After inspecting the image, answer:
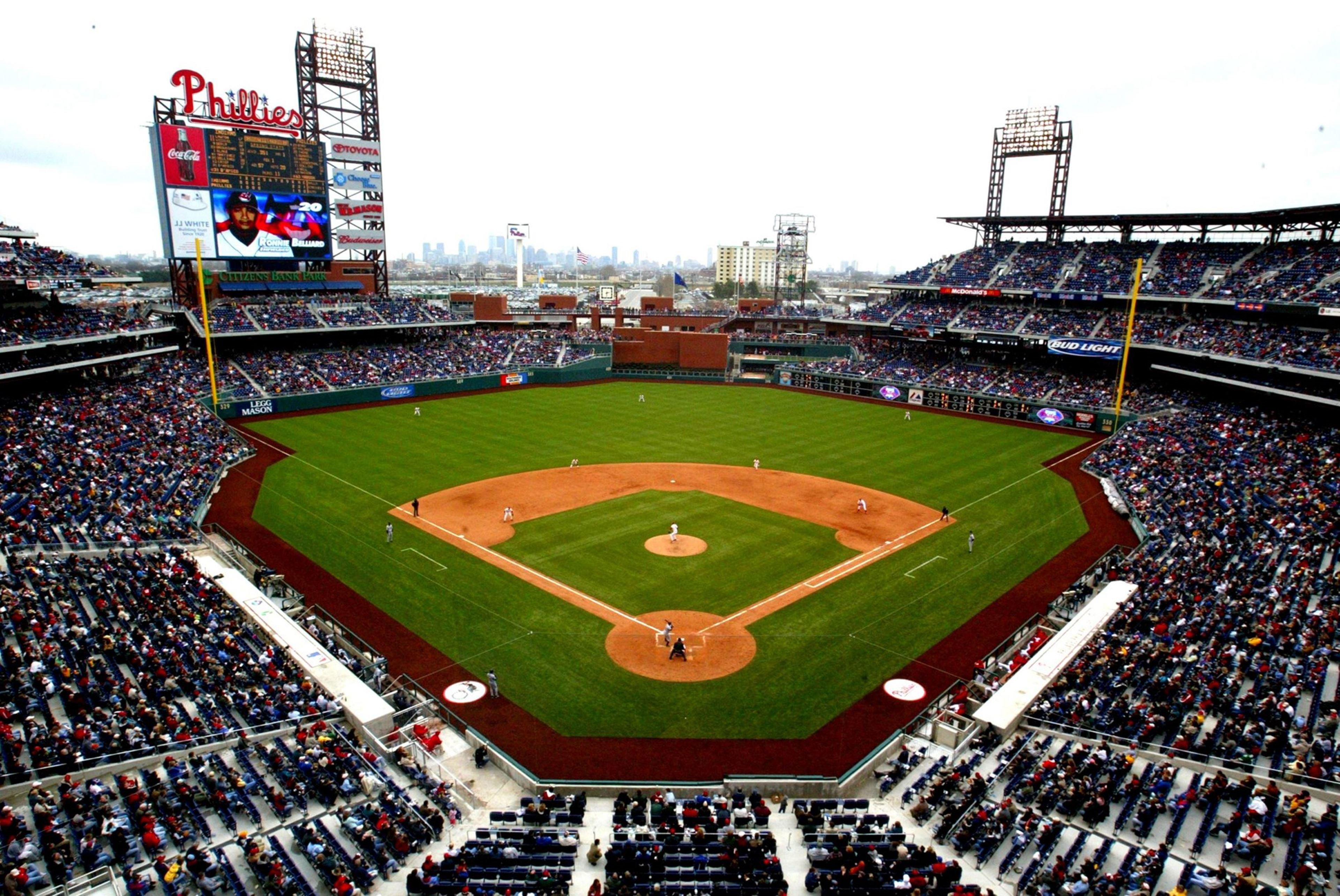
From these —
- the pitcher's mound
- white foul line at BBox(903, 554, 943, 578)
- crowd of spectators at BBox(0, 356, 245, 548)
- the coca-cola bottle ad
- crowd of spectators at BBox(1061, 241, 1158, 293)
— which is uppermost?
the coca-cola bottle ad

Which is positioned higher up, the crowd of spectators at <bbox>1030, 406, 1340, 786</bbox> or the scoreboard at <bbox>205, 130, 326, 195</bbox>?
the scoreboard at <bbox>205, 130, 326, 195</bbox>

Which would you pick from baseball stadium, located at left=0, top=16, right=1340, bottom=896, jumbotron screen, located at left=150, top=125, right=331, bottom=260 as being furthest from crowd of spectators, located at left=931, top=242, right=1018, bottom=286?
jumbotron screen, located at left=150, top=125, right=331, bottom=260

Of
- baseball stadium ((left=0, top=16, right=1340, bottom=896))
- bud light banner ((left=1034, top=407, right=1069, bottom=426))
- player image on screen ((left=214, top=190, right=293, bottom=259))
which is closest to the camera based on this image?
baseball stadium ((left=0, top=16, right=1340, bottom=896))

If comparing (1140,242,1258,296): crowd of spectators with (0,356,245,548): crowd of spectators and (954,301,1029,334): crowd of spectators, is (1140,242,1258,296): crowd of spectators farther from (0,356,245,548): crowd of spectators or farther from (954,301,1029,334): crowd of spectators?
(0,356,245,548): crowd of spectators

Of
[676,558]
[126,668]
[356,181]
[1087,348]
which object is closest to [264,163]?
[356,181]

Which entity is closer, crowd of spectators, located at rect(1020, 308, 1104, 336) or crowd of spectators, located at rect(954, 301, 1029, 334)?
crowd of spectators, located at rect(1020, 308, 1104, 336)

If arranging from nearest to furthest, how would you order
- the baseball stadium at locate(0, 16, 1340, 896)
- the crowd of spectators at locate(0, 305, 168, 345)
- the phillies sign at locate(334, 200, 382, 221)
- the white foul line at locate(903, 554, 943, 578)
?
the baseball stadium at locate(0, 16, 1340, 896) → the white foul line at locate(903, 554, 943, 578) → the crowd of spectators at locate(0, 305, 168, 345) → the phillies sign at locate(334, 200, 382, 221)

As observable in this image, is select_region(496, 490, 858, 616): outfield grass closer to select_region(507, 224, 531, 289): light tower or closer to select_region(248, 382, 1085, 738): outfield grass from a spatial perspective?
select_region(248, 382, 1085, 738): outfield grass

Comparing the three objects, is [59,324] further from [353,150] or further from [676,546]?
[676,546]
